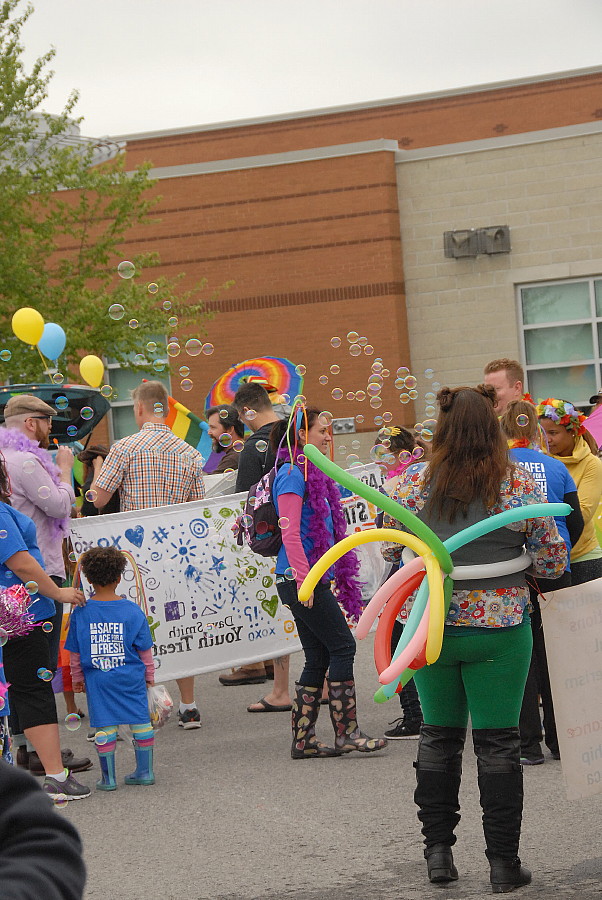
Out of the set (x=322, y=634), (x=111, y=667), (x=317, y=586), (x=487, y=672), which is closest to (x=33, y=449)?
(x=111, y=667)

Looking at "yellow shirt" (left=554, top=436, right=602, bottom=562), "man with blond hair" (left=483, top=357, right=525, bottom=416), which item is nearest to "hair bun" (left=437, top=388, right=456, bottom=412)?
"yellow shirt" (left=554, top=436, right=602, bottom=562)

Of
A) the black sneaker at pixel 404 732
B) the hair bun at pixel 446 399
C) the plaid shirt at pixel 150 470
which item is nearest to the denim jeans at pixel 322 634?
the black sneaker at pixel 404 732

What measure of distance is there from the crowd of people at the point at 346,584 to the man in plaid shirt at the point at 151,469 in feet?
0.04

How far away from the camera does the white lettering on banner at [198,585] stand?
7.96 meters

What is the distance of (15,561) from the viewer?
5465mm

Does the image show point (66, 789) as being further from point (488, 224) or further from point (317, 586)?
point (488, 224)

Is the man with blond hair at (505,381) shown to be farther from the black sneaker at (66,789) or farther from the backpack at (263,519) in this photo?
the black sneaker at (66,789)

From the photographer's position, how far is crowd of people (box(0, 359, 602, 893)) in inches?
175

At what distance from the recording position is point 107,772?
6.39m

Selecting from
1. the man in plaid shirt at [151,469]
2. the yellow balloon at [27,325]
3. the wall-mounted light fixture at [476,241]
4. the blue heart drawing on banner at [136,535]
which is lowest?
the blue heart drawing on banner at [136,535]

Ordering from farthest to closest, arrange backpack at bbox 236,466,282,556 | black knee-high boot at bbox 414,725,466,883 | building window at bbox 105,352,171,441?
building window at bbox 105,352,171,441 < backpack at bbox 236,466,282,556 < black knee-high boot at bbox 414,725,466,883

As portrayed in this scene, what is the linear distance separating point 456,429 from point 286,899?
190cm

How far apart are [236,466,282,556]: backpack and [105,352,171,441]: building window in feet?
47.9

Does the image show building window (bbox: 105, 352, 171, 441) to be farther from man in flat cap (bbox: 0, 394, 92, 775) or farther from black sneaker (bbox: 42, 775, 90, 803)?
black sneaker (bbox: 42, 775, 90, 803)
